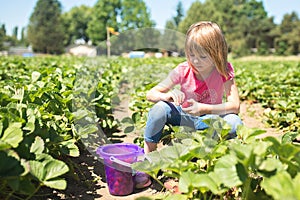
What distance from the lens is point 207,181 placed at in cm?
143

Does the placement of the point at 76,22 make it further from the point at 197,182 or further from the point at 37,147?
the point at 197,182

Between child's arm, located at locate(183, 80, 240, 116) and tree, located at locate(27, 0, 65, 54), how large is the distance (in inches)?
2153

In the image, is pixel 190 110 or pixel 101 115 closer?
pixel 190 110

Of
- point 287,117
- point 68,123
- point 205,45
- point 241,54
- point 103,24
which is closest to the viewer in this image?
point 205,45

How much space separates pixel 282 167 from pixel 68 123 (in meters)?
1.66

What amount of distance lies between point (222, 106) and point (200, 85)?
0.30 metres

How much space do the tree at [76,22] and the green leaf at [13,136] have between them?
73.0 metres

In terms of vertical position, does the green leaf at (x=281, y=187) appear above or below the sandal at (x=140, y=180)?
above

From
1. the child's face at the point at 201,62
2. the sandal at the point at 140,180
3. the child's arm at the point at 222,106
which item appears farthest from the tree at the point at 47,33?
the sandal at the point at 140,180

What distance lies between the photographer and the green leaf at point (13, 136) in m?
1.54

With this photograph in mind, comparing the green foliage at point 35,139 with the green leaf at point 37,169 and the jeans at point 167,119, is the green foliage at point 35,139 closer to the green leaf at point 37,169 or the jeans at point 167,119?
the green leaf at point 37,169

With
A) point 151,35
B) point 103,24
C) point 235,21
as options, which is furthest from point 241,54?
point 151,35

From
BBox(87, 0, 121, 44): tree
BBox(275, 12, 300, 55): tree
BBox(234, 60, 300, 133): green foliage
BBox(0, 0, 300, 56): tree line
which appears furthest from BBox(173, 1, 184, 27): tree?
BBox(234, 60, 300, 133): green foliage

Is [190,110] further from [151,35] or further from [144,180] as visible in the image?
[151,35]
